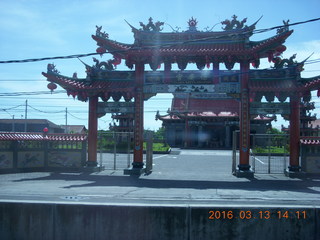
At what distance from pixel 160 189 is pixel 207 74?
5.83 m

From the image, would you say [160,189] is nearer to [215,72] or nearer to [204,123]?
[215,72]

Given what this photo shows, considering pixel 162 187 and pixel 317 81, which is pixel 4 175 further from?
pixel 317 81

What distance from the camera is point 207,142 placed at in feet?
145

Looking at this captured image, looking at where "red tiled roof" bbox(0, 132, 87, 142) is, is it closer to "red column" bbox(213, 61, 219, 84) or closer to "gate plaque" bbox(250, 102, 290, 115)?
"red column" bbox(213, 61, 219, 84)

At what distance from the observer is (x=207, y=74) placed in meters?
15.2

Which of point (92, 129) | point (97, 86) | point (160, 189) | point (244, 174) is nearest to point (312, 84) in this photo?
point (244, 174)

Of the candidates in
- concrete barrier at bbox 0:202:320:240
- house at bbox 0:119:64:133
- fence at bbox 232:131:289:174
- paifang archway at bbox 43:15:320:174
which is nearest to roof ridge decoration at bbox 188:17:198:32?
paifang archway at bbox 43:15:320:174

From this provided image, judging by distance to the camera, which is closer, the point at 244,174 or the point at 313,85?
the point at 313,85

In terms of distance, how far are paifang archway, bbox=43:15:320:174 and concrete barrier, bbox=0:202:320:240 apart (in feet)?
30.1

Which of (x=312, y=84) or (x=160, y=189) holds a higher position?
(x=312, y=84)

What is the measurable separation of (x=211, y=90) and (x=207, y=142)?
97.5 feet

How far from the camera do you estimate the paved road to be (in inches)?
388

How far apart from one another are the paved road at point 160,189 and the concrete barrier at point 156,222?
2.21m

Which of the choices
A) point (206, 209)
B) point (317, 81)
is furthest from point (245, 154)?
point (206, 209)
